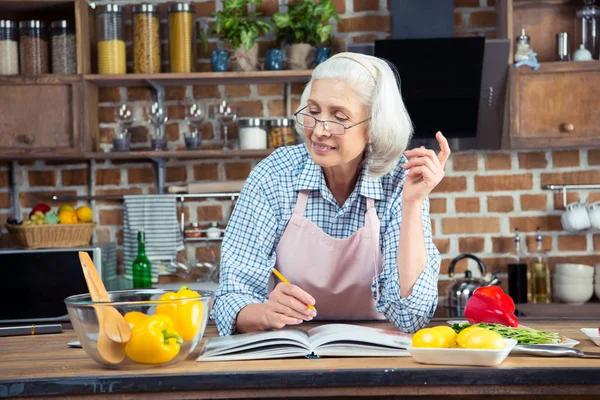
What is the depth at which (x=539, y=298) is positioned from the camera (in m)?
3.46

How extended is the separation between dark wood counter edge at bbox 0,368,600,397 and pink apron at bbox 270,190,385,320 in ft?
2.58

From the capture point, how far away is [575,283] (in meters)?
3.40

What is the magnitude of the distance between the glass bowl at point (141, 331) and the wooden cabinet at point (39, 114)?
80.8 inches

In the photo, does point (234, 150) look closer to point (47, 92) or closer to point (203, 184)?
point (203, 184)

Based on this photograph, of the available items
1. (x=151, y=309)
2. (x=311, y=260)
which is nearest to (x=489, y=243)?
(x=311, y=260)

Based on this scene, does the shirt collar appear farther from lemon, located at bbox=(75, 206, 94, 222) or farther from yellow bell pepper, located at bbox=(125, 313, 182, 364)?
lemon, located at bbox=(75, 206, 94, 222)

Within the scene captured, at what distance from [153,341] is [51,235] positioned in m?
2.05

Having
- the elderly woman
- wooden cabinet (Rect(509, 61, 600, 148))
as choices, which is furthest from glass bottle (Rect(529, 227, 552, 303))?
the elderly woman

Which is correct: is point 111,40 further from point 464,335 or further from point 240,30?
point 464,335

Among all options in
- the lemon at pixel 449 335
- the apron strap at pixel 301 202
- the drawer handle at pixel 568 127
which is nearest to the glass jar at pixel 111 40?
the apron strap at pixel 301 202

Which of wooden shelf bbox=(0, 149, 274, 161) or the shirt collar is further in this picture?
wooden shelf bbox=(0, 149, 274, 161)

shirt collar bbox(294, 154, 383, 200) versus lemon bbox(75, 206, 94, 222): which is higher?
shirt collar bbox(294, 154, 383, 200)

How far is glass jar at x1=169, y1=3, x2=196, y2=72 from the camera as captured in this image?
347 cm

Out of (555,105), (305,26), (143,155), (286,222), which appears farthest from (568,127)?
(143,155)
